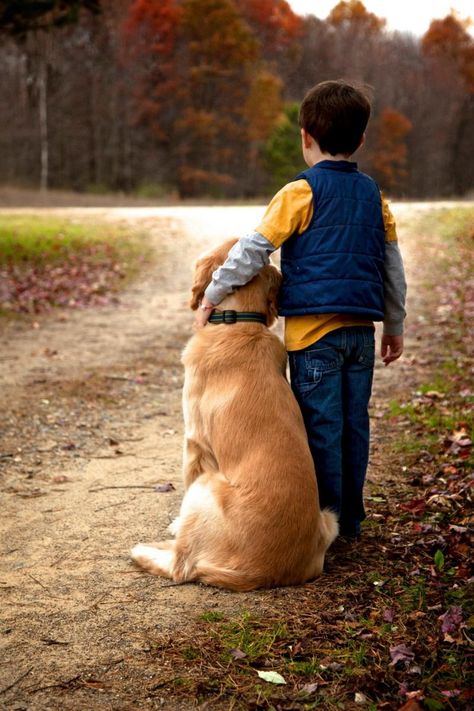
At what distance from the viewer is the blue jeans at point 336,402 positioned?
3.80 m

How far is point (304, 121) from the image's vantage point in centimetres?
373

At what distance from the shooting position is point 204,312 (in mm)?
3844

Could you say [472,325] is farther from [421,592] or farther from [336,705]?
[336,705]

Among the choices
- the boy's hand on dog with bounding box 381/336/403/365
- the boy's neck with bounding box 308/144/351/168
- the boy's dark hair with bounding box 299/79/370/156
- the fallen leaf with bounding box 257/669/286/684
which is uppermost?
the boy's dark hair with bounding box 299/79/370/156

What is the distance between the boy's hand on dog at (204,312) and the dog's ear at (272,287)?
0.30 meters

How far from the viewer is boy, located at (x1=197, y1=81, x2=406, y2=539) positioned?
11.9ft

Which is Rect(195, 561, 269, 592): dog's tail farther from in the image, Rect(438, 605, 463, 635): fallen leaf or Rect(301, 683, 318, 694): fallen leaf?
Rect(438, 605, 463, 635): fallen leaf

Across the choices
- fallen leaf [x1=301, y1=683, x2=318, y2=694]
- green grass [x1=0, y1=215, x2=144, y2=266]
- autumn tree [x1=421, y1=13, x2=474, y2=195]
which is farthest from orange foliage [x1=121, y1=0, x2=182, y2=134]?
fallen leaf [x1=301, y1=683, x2=318, y2=694]

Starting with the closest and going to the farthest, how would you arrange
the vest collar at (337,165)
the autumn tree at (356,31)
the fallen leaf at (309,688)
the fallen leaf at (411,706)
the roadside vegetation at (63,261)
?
the fallen leaf at (411,706)
the fallen leaf at (309,688)
the vest collar at (337,165)
the roadside vegetation at (63,261)
the autumn tree at (356,31)

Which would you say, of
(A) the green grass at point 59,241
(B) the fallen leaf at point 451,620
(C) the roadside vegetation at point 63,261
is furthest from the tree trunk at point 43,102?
(B) the fallen leaf at point 451,620

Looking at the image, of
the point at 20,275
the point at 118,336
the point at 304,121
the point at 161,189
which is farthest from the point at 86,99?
the point at 304,121

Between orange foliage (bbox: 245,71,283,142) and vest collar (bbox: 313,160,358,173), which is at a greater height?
orange foliage (bbox: 245,71,283,142)

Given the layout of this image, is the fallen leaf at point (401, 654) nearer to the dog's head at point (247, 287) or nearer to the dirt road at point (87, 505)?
the dirt road at point (87, 505)

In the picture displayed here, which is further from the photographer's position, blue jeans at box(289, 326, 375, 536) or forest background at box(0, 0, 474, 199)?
forest background at box(0, 0, 474, 199)
